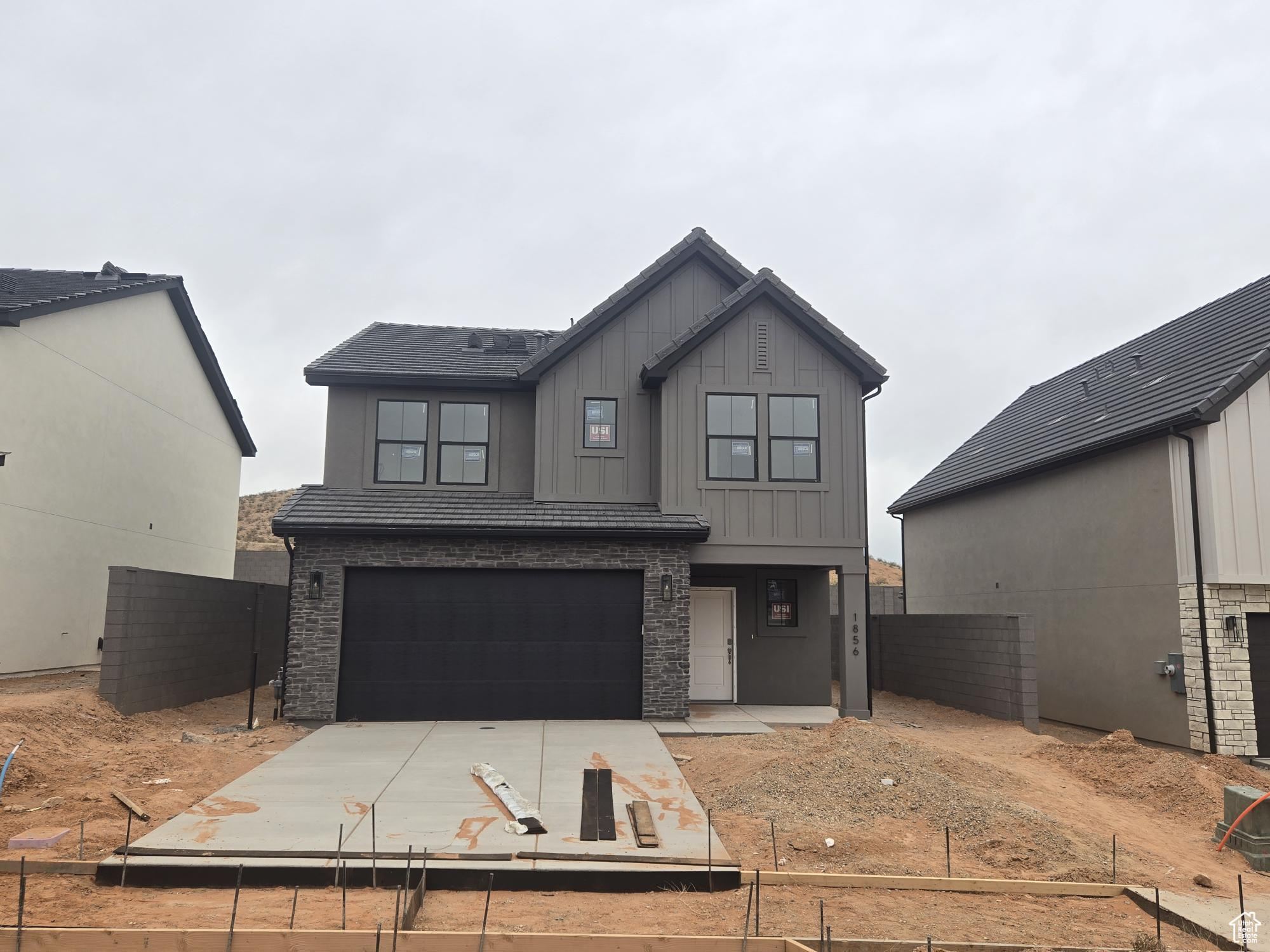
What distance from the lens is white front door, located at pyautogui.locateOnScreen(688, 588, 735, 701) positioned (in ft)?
49.0

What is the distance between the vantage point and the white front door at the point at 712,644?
14.9 m

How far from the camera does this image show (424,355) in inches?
615

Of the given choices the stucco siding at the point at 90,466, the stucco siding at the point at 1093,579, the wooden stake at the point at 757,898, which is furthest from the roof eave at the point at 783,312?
the stucco siding at the point at 90,466

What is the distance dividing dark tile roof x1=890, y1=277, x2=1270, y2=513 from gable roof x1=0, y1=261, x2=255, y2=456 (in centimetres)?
1784

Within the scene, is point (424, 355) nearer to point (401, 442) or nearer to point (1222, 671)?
point (401, 442)

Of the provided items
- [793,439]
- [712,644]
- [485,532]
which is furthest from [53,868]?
[793,439]

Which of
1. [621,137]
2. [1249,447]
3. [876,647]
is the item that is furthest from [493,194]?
[1249,447]

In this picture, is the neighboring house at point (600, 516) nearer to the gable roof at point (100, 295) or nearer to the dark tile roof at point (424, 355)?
the dark tile roof at point (424, 355)

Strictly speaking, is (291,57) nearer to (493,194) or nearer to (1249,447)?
(493,194)

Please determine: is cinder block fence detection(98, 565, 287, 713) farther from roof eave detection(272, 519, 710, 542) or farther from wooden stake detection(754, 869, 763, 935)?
wooden stake detection(754, 869, 763, 935)

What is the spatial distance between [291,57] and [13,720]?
11.0m

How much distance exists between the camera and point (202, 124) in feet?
51.5

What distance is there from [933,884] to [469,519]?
8.56 meters

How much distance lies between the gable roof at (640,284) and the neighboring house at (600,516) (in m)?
0.04
